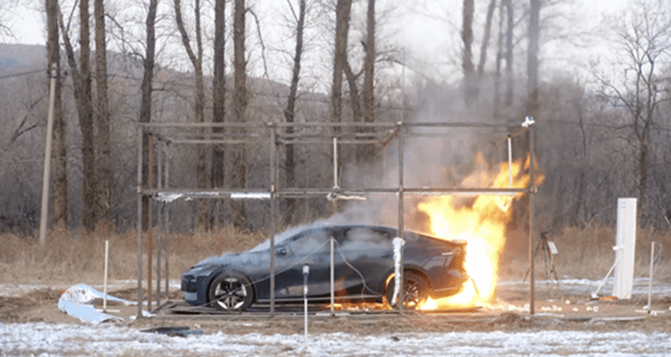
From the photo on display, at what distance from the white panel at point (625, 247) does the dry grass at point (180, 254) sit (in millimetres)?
6527

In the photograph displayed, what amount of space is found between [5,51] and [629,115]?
30.3 meters

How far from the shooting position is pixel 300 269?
13625 millimetres

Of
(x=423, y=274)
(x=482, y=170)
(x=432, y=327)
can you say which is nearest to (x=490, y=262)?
(x=423, y=274)

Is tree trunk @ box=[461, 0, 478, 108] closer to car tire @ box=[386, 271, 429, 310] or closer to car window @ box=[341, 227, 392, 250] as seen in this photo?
car window @ box=[341, 227, 392, 250]

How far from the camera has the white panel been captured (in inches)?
600

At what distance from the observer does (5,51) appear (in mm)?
38906

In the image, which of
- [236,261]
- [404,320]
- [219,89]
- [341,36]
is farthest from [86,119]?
[404,320]

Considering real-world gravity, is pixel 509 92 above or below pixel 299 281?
above

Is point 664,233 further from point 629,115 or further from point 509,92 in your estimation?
point 629,115

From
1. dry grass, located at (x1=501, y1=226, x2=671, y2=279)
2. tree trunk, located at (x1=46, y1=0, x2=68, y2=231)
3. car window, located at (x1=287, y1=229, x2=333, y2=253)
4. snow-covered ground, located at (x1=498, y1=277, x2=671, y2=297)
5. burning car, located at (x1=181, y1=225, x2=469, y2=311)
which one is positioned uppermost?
tree trunk, located at (x1=46, y1=0, x2=68, y2=231)

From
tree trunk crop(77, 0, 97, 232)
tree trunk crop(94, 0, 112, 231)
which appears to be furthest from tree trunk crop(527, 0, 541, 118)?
tree trunk crop(77, 0, 97, 232)

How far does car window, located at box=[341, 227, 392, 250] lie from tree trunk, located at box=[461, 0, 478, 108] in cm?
1323

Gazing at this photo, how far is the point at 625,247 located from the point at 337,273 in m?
5.69

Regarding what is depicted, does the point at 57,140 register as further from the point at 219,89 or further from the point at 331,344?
the point at 331,344
